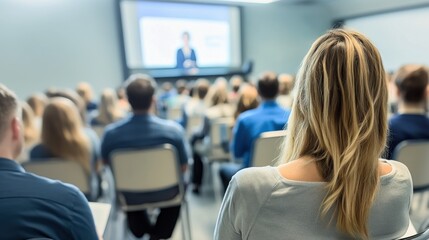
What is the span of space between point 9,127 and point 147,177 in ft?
3.13

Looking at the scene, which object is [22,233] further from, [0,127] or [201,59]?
[201,59]

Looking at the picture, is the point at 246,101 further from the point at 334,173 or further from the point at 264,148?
the point at 334,173

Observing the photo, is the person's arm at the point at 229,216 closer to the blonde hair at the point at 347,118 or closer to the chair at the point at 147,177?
the blonde hair at the point at 347,118

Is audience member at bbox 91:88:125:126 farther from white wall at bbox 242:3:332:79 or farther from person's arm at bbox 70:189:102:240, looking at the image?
white wall at bbox 242:3:332:79

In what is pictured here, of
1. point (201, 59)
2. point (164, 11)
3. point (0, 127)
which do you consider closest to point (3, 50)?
point (164, 11)

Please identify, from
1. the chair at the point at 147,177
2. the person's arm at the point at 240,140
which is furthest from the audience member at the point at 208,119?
the chair at the point at 147,177

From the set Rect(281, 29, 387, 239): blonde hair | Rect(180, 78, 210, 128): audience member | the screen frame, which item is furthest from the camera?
the screen frame

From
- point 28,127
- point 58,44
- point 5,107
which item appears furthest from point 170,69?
point 5,107

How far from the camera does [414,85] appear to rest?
70.2 inches

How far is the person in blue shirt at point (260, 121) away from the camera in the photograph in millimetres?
2012

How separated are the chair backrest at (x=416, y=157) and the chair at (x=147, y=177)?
1.28 meters

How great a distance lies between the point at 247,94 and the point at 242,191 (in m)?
1.80

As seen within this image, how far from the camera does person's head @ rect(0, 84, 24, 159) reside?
88cm

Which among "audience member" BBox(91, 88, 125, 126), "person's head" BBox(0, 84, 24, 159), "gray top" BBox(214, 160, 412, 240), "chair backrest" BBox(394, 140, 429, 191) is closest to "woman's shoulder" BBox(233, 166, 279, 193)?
"gray top" BBox(214, 160, 412, 240)
